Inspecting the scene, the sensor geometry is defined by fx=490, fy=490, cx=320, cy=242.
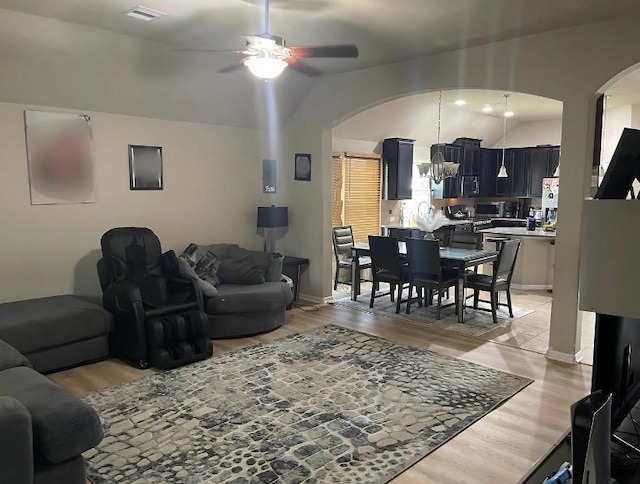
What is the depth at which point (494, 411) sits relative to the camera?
11.3ft

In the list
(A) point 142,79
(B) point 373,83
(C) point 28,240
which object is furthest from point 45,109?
(B) point 373,83

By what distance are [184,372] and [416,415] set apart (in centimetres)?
195

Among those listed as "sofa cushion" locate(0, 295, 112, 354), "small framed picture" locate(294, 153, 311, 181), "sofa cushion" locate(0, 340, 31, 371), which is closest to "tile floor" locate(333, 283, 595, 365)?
"small framed picture" locate(294, 153, 311, 181)

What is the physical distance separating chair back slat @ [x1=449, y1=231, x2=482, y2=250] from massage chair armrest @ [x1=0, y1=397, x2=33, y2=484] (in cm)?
532

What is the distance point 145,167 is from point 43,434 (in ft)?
12.0

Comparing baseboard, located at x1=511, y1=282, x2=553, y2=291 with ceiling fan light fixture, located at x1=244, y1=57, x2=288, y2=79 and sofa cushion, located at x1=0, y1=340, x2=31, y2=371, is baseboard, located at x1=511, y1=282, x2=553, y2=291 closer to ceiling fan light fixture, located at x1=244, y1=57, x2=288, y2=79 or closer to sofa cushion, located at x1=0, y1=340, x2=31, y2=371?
ceiling fan light fixture, located at x1=244, y1=57, x2=288, y2=79

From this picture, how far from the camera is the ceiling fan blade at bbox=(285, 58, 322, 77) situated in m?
4.16

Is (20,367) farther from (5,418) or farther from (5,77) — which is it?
(5,77)

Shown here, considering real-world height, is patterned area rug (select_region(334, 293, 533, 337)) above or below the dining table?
below

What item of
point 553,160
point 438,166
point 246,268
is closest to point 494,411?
point 246,268

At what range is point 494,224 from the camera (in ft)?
32.3

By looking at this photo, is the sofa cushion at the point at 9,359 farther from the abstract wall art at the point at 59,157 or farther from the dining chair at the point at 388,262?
the dining chair at the point at 388,262

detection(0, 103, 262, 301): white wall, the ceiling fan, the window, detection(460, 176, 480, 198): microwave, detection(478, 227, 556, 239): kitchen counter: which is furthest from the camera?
detection(460, 176, 480, 198): microwave

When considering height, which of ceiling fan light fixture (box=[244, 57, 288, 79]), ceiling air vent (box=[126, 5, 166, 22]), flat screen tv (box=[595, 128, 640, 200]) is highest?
ceiling air vent (box=[126, 5, 166, 22])
